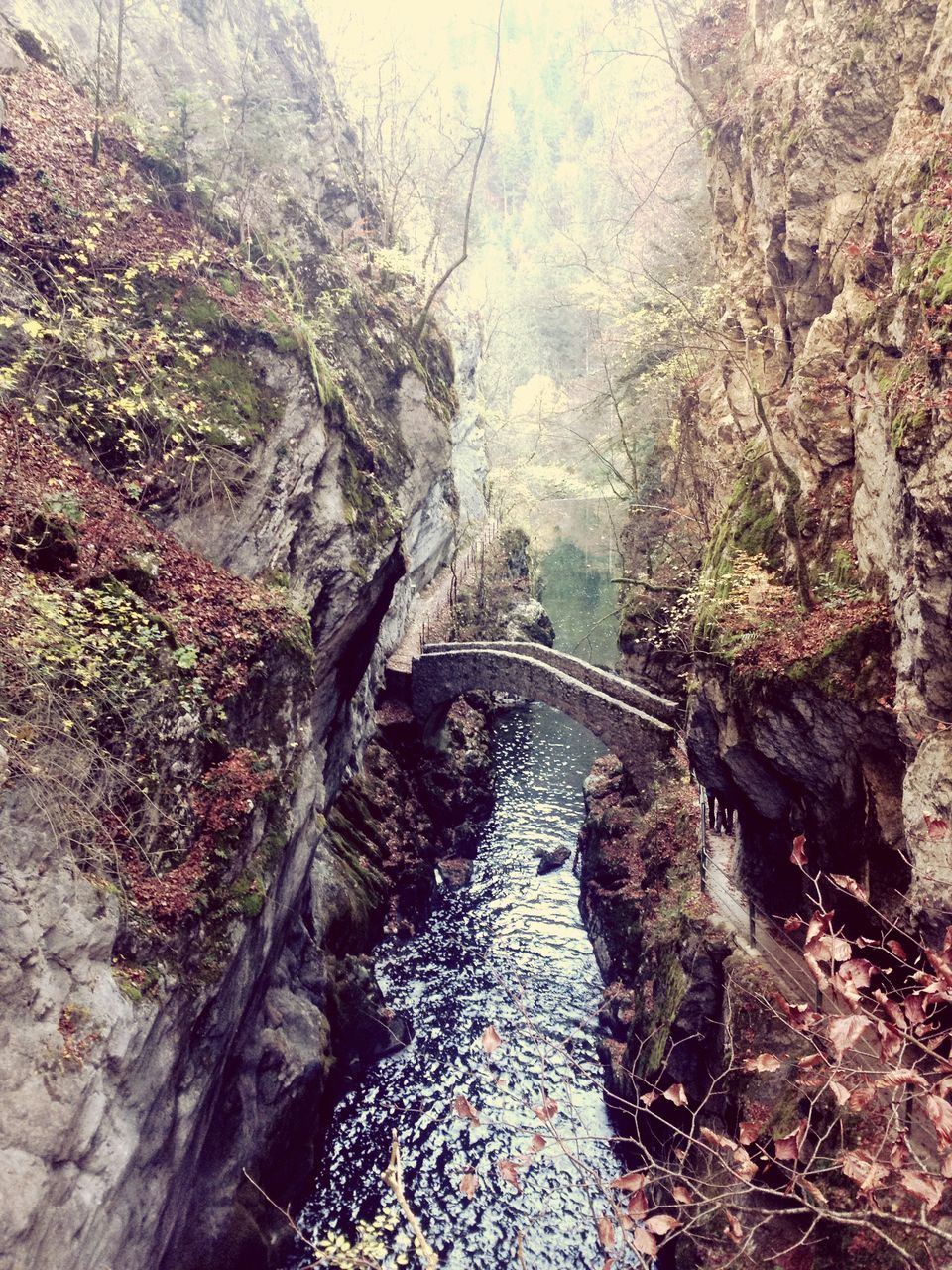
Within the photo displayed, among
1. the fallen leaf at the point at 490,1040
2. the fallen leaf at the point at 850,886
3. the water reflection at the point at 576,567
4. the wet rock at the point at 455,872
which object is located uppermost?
the water reflection at the point at 576,567

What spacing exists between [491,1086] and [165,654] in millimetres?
9593

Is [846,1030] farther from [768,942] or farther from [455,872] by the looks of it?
[455,872]

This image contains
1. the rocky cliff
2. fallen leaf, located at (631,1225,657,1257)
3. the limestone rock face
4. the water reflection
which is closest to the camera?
fallen leaf, located at (631,1225,657,1257)

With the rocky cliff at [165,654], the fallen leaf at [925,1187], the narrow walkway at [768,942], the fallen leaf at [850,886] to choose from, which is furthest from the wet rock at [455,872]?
the fallen leaf at [925,1187]

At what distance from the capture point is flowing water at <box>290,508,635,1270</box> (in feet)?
31.3

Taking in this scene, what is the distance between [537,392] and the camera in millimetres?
41688

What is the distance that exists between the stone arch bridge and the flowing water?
416 centimetres

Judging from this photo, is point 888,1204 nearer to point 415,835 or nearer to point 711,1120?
point 711,1120

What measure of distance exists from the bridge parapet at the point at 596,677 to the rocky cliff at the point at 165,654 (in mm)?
6514

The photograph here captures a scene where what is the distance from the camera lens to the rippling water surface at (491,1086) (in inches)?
379

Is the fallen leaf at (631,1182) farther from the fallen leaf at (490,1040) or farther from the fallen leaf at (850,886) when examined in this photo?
the fallen leaf at (850,886)

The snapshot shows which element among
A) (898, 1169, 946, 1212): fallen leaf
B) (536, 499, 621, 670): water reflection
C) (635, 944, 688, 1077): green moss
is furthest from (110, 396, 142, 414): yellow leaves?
(536, 499, 621, 670): water reflection

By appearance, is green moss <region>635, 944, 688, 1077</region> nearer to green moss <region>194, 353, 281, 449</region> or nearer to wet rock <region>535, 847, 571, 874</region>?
wet rock <region>535, 847, 571, 874</region>

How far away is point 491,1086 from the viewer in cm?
1190
